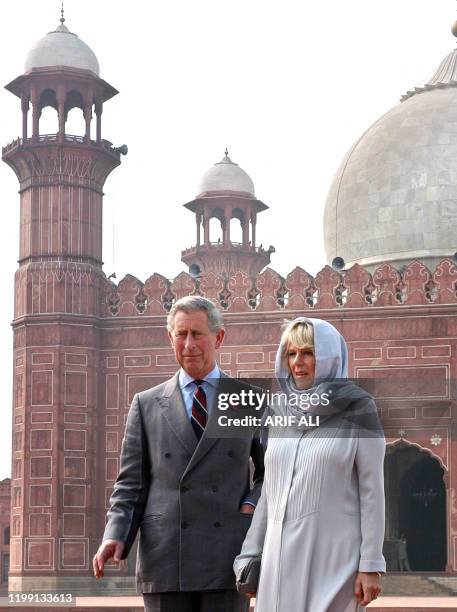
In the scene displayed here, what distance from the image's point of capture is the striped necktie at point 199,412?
3.69m

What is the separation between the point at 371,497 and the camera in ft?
10.8

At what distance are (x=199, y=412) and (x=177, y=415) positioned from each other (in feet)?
0.19

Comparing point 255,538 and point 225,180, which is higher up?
point 225,180

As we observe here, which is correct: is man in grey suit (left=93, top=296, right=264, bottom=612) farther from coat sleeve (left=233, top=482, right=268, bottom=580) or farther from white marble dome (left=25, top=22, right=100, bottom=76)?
white marble dome (left=25, top=22, right=100, bottom=76)

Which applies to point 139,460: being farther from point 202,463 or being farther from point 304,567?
point 304,567

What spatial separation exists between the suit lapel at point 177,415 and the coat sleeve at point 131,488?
0.08m

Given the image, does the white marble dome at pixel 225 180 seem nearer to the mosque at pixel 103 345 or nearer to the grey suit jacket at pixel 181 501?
the mosque at pixel 103 345

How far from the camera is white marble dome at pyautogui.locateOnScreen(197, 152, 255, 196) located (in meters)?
23.2

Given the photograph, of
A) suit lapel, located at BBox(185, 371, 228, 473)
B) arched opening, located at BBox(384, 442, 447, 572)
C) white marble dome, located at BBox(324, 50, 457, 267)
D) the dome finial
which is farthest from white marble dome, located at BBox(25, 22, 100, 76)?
suit lapel, located at BBox(185, 371, 228, 473)

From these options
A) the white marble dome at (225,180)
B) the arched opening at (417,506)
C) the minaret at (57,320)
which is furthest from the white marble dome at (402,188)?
the minaret at (57,320)

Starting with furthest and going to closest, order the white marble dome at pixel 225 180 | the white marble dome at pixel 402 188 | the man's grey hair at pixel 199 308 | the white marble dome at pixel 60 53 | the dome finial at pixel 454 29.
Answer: the white marble dome at pixel 225 180 → the dome finial at pixel 454 29 → the white marble dome at pixel 402 188 → the white marble dome at pixel 60 53 → the man's grey hair at pixel 199 308

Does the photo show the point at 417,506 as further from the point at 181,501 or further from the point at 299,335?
the point at 299,335

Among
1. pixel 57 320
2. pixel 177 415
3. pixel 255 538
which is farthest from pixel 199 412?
pixel 57 320

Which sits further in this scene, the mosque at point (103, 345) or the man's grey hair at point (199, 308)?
the mosque at point (103, 345)
